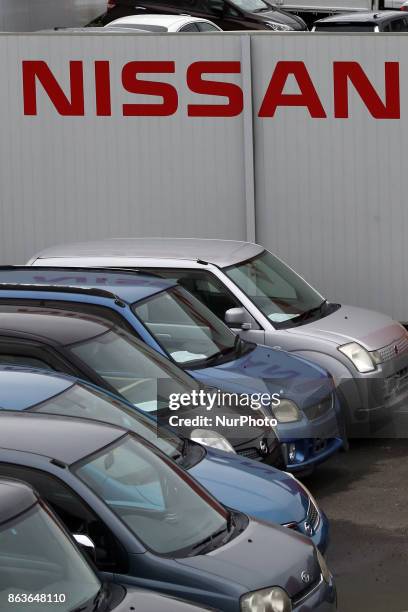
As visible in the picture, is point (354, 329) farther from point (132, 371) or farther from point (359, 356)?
point (132, 371)

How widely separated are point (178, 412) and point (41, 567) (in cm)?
351

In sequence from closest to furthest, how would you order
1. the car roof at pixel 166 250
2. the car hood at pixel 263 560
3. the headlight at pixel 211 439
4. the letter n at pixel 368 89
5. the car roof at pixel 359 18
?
the car hood at pixel 263 560 → the headlight at pixel 211 439 → the car roof at pixel 166 250 → the letter n at pixel 368 89 → the car roof at pixel 359 18

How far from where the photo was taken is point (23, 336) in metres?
8.35

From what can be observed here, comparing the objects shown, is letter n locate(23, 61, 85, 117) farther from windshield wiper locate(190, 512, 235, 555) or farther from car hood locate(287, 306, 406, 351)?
windshield wiper locate(190, 512, 235, 555)

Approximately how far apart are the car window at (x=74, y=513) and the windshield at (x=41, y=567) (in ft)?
1.64

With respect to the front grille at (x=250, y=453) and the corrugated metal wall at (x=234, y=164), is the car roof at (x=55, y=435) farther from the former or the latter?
the corrugated metal wall at (x=234, y=164)

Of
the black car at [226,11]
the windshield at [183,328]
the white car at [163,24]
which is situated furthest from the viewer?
the black car at [226,11]

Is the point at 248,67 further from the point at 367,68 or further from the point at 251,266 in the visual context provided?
the point at 251,266

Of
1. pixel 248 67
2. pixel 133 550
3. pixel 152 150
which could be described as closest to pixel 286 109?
pixel 248 67

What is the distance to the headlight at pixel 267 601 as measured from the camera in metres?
5.64

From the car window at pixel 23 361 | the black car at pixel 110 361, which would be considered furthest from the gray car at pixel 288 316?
the car window at pixel 23 361

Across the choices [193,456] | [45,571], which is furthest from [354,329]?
[45,571]

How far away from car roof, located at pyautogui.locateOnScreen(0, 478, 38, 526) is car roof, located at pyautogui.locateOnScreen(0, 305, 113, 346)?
312 centimetres

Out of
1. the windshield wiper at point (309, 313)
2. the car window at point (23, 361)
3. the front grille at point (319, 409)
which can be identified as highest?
the car window at point (23, 361)
